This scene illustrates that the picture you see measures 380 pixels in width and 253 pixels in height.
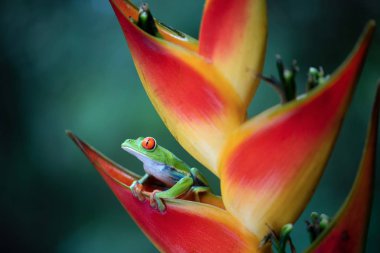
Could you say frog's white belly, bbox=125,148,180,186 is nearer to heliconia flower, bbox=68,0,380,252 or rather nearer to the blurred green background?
heliconia flower, bbox=68,0,380,252

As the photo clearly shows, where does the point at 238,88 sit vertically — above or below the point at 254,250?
above

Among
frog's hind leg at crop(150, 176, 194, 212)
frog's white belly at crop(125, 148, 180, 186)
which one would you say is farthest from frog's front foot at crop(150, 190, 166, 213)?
frog's white belly at crop(125, 148, 180, 186)

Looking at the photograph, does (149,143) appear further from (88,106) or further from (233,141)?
(88,106)

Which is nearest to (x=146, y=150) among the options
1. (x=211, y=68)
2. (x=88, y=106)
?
(x=211, y=68)

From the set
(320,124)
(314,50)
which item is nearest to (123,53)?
(314,50)

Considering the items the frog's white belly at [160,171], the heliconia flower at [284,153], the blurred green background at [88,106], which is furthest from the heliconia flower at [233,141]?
the blurred green background at [88,106]

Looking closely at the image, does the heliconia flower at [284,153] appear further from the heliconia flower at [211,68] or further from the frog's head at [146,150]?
the frog's head at [146,150]

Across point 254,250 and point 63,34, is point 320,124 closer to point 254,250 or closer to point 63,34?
point 254,250
